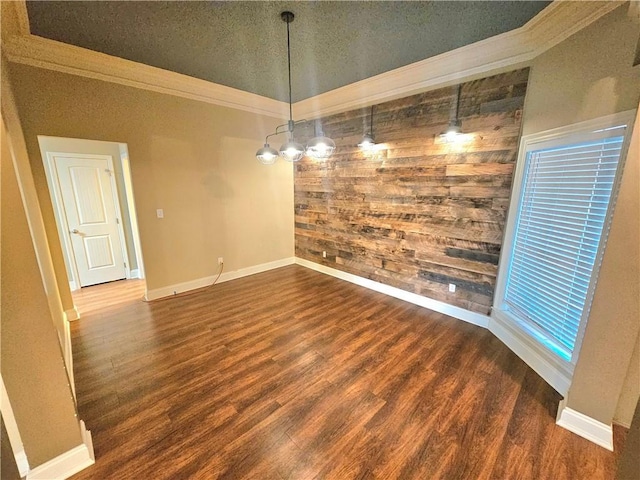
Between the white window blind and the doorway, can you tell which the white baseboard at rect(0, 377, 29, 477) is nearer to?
the doorway

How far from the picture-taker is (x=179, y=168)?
3.76m

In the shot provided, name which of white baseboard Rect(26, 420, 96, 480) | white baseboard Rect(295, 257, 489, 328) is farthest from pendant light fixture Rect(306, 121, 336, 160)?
white baseboard Rect(26, 420, 96, 480)

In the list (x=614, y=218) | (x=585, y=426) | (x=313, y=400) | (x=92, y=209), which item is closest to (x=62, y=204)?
(x=92, y=209)

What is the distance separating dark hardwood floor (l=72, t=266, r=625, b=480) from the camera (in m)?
1.55

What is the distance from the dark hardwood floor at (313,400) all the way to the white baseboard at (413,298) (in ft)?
0.48

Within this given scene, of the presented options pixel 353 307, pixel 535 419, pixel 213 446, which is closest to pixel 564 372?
pixel 535 419

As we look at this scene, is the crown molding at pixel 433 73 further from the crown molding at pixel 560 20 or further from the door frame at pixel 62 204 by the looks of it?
the door frame at pixel 62 204

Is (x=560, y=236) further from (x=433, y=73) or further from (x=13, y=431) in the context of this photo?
(x=13, y=431)

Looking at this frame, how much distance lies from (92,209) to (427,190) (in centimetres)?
512

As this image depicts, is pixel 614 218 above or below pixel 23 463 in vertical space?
above

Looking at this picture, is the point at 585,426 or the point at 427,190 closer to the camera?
the point at 585,426

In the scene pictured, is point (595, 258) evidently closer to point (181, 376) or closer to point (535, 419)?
point (535, 419)

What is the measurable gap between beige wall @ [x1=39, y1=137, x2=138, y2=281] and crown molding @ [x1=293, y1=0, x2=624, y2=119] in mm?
3406

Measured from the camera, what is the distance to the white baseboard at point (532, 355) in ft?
6.77
